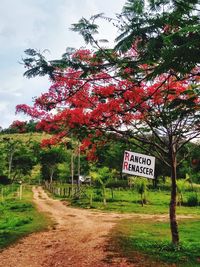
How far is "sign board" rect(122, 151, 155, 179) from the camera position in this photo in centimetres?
939

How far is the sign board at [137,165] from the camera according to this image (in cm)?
939

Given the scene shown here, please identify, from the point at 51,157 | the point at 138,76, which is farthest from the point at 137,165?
the point at 51,157

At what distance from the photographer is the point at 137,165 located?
9500 mm

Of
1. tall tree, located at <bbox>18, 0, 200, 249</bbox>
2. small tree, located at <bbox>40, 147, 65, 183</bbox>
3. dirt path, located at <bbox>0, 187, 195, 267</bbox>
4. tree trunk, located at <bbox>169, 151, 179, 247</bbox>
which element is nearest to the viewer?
tall tree, located at <bbox>18, 0, 200, 249</bbox>

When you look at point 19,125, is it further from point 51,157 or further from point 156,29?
point 51,157

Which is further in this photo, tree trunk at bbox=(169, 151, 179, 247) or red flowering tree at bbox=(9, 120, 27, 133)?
red flowering tree at bbox=(9, 120, 27, 133)

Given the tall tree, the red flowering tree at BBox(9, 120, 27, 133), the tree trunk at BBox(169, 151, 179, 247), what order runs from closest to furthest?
the tall tree, the tree trunk at BBox(169, 151, 179, 247), the red flowering tree at BBox(9, 120, 27, 133)

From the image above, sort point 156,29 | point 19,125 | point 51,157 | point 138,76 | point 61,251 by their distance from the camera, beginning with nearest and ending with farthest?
point 156,29 < point 138,76 < point 61,251 < point 19,125 < point 51,157

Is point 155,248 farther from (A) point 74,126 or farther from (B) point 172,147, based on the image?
(A) point 74,126

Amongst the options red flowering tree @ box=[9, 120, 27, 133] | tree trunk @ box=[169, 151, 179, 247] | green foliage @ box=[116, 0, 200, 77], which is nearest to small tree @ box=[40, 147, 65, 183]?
red flowering tree @ box=[9, 120, 27, 133]

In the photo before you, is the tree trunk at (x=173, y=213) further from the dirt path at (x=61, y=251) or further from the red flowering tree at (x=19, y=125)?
the red flowering tree at (x=19, y=125)

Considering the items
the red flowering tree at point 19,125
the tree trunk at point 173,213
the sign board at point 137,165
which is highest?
the red flowering tree at point 19,125

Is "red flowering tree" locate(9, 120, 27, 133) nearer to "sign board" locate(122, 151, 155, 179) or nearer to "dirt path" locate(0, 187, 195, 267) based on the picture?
"dirt path" locate(0, 187, 195, 267)

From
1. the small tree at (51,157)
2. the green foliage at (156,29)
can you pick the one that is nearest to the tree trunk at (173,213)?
the green foliage at (156,29)
